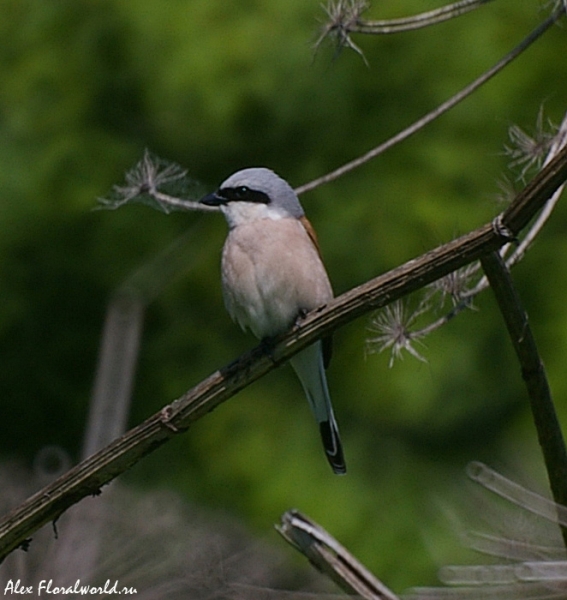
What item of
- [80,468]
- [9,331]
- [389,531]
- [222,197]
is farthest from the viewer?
[9,331]

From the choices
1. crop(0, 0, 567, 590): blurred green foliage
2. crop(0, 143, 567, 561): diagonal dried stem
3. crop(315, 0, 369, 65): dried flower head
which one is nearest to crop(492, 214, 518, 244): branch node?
crop(0, 143, 567, 561): diagonal dried stem

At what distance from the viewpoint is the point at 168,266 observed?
4230mm

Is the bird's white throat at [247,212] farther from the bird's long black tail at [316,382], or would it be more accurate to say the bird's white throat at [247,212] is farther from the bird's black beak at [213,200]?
the bird's long black tail at [316,382]

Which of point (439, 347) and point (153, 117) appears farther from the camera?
point (153, 117)

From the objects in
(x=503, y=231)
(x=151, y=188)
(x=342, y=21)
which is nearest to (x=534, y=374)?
(x=503, y=231)

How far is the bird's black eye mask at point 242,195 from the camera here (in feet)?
9.77

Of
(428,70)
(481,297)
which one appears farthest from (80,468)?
(428,70)

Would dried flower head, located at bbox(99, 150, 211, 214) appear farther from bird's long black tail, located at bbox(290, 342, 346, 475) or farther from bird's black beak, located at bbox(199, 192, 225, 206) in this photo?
bird's long black tail, located at bbox(290, 342, 346, 475)

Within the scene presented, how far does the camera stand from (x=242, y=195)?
3.00 meters

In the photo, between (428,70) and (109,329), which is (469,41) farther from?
(109,329)

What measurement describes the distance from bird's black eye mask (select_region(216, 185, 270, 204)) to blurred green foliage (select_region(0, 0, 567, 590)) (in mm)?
813

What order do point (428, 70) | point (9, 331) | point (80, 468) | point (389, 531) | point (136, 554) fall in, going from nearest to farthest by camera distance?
point (80, 468), point (136, 554), point (389, 531), point (428, 70), point (9, 331)

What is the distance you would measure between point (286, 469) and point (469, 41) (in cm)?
154

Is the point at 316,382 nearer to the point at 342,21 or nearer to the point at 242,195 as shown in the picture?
the point at 242,195
